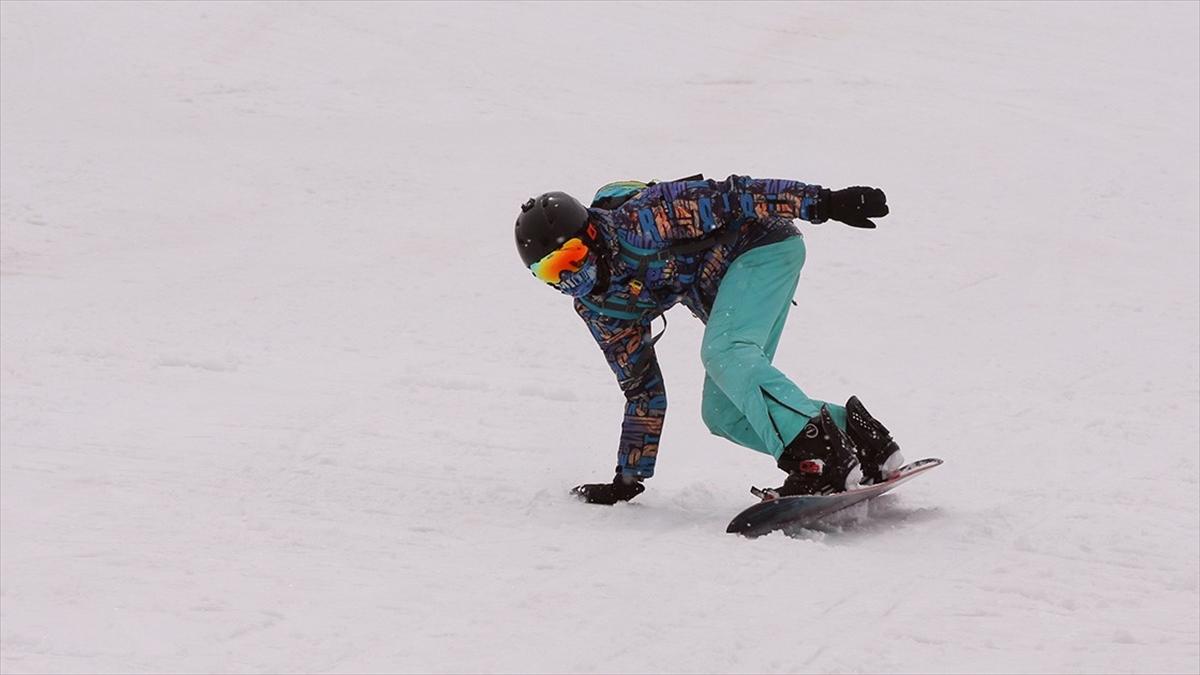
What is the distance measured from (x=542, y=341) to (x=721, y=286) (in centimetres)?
374

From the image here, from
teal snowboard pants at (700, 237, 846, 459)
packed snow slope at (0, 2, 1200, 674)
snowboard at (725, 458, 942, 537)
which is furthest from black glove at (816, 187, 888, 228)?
packed snow slope at (0, 2, 1200, 674)

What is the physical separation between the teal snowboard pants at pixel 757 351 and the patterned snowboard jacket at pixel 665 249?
0.10 metres

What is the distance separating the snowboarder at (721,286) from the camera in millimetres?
5328

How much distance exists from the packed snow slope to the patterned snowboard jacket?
2.17 ft

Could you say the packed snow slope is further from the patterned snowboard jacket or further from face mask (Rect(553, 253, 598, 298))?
face mask (Rect(553, 253, 598, 298))

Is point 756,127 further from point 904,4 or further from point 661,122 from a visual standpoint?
point 904,4

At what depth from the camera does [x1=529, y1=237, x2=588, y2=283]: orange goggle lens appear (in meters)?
5.32

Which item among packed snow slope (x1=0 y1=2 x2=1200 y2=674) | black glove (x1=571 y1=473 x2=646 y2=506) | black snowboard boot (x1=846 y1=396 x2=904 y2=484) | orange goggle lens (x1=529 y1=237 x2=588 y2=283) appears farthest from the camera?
black glove (x1=571 y1=473 x2=646 y2=506)

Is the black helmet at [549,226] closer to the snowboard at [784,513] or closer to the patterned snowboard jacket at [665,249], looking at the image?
the patterned snowboard jacket at [665,249]

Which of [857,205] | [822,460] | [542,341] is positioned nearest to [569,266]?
[857,205]

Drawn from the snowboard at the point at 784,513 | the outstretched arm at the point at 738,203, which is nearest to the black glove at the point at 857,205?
the outstretched arm at the point at 738,203

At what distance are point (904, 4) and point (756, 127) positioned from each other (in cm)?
556

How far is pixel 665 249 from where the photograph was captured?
551 centimetres

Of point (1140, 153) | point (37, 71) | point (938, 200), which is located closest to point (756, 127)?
point (938, 200)
